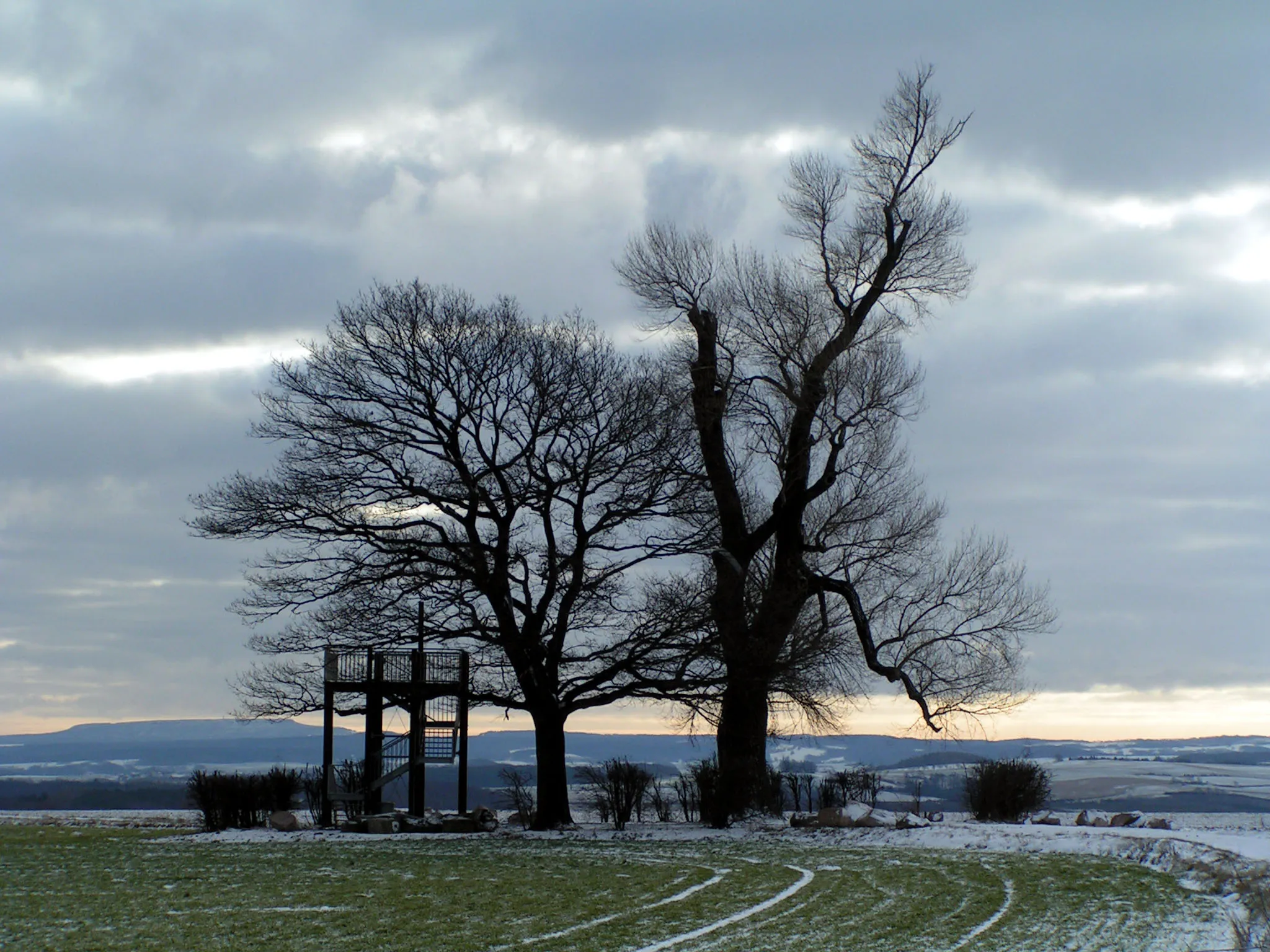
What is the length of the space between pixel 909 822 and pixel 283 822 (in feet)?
40.5

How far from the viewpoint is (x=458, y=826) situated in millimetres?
25359

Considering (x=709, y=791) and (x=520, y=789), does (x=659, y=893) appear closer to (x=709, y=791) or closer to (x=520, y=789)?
(x=709, y=791)

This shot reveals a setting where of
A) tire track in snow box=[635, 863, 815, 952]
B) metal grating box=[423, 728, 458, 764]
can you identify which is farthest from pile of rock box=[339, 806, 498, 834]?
tire track in snow box=[635, 863, 815, 952]

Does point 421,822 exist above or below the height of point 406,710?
below

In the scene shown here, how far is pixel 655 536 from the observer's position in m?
26.7

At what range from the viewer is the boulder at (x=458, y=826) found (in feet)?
82.8

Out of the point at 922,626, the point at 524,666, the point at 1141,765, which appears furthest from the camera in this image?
the point at 1141,765

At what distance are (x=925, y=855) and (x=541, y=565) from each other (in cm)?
1066

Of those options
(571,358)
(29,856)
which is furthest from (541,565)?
(29,856)

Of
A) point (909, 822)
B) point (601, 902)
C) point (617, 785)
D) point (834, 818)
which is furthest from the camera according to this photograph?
point (617, 785)

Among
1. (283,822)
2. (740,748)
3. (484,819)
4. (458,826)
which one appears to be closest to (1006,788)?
(740,748)

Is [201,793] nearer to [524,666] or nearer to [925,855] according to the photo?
[524,666]

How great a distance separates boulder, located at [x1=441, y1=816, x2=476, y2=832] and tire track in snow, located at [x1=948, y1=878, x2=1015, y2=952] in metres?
14.3

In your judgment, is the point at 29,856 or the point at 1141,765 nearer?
the point at 29,856
